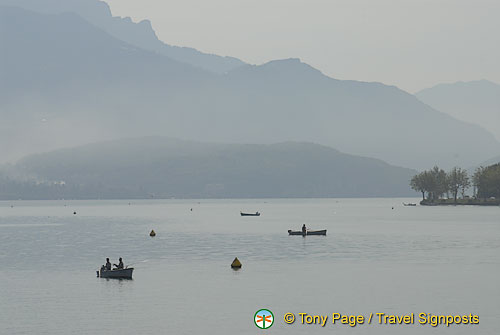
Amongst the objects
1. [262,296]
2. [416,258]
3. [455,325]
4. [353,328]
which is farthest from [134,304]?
[416,258]

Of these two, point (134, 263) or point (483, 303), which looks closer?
point (483, 303)

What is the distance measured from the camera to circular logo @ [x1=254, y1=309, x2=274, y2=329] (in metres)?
76.1

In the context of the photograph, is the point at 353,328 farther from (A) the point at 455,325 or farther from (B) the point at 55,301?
(B) the point at 55,301

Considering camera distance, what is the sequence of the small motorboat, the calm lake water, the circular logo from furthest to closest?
the small motorboat → the calm lake water → the circular logo

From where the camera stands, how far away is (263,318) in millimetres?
79688

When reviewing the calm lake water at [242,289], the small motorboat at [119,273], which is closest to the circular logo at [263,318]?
the calm lake water at [242,289]

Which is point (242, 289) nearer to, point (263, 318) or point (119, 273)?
point (119, 273)

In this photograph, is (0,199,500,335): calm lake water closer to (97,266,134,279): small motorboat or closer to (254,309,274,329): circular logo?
(254,309,274,329): circular logo

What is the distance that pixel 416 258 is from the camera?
478ft

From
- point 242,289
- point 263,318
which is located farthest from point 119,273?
point 263,318

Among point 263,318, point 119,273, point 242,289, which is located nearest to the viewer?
point 263,318

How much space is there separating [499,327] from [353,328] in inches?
543

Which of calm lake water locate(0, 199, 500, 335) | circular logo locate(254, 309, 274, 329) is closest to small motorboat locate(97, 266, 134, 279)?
calm lake water locate(0, 199, 500, 335)

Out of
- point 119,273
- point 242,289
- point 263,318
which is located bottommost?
point 263,318
